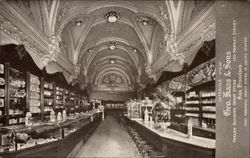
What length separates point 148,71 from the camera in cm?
1762

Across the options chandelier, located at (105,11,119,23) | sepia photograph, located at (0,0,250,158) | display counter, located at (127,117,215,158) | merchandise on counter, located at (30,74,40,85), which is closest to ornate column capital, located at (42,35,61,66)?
sepia photograph, located at (0,0,250,158)

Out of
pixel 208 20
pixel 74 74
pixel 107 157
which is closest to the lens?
pixel 208 20

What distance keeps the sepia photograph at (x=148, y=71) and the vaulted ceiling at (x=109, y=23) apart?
5cm

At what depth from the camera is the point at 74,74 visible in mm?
17234

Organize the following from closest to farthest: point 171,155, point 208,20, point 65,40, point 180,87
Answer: point 171,155 → point 208,20 → point 180,87 → point 65,40

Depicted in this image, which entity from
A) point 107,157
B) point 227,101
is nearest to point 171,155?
point 227,101

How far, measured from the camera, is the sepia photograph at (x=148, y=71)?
3.64 metres

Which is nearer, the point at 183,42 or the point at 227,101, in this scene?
the point at 227,101

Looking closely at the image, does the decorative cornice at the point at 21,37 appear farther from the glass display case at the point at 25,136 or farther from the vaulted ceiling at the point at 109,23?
the glass display case at the point at 25,136

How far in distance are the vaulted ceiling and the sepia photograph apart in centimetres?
5

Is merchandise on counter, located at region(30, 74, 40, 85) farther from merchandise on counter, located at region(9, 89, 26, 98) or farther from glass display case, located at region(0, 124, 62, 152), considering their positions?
glass display case, located at region(0, 124, 62, 152)

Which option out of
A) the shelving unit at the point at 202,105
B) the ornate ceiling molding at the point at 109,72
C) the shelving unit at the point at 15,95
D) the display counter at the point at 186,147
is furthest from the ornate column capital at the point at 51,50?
the ornate ceiling molding at the point at 109,72

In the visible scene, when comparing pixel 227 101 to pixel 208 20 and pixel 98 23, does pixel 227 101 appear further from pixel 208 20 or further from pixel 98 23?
pixel 98 23

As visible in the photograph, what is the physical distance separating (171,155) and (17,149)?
7.84ft
